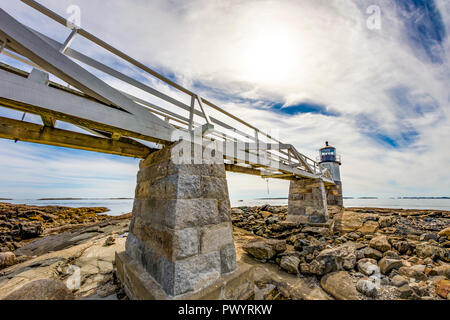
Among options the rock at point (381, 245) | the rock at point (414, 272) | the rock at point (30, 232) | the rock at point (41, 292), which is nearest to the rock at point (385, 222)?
the rock at point (381, 245)

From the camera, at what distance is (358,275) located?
3980 millimetres

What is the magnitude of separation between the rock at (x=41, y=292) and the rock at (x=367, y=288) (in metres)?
5.07

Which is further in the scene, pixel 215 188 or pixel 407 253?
pixel 407 253

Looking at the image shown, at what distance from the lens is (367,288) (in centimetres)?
329

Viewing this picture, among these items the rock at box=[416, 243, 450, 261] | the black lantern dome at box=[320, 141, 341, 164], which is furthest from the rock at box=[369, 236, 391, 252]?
the black lantern dome at box=[320, 141, 341, 164]

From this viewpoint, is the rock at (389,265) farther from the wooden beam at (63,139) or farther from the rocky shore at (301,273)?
the wooden beam at (63,139)

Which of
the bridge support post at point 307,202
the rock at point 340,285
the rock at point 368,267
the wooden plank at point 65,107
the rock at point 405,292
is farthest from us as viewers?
the bridge support post at point 307,202

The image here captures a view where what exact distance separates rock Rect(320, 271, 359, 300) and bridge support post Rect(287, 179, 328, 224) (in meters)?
4.82

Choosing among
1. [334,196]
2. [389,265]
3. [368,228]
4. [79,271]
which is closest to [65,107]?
[79,271]

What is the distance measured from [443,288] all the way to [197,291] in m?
4.87

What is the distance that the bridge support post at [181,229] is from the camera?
202 centimetres

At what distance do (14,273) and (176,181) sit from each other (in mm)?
5756
